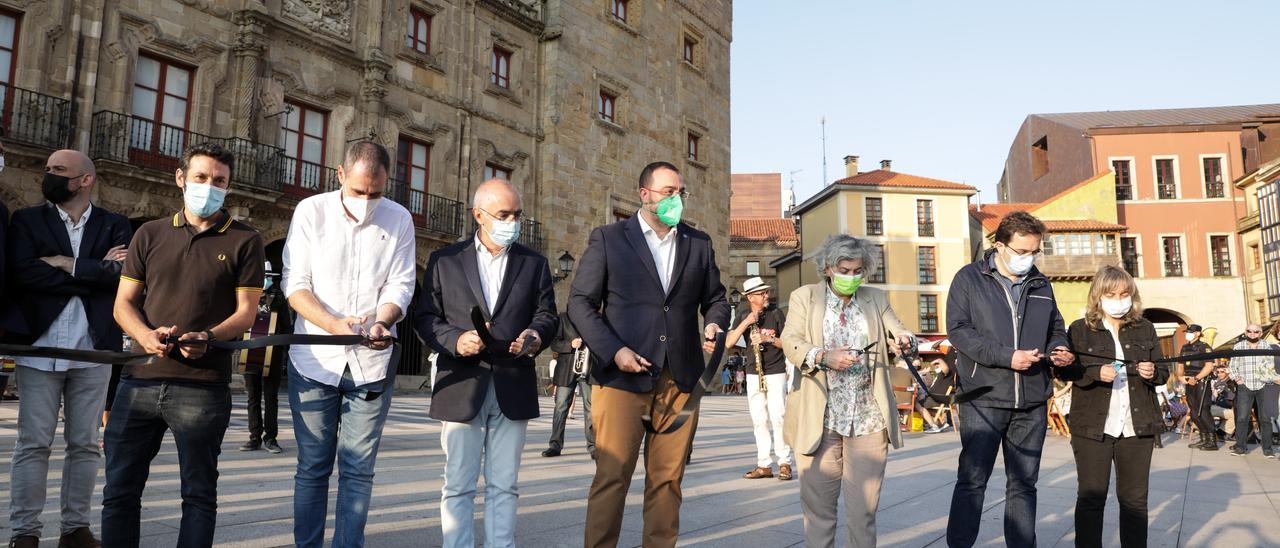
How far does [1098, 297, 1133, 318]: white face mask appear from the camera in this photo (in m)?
4.34

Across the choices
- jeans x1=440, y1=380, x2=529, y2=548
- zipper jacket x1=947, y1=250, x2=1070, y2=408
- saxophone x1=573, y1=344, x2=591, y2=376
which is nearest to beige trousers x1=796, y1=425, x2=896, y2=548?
zipper jacket x1=947, y1=250, x2=1070, y2=408

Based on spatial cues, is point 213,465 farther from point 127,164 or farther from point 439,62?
A: point 439,62

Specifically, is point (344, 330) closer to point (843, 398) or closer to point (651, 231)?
point (651, 231)

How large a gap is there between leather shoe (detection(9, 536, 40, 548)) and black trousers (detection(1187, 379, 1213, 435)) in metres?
13.7

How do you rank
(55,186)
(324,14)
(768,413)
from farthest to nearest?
(324,14)
(768,413)
(55,186)

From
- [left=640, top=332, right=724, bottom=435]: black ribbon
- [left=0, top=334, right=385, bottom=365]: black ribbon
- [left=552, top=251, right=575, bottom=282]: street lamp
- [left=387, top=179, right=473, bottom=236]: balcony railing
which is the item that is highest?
[left=387, top=179, right=473, bottom=236]: balcony railing

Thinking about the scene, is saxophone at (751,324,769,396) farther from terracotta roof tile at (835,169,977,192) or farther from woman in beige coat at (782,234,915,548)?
terracotta roof tile at (835,169,977,192)

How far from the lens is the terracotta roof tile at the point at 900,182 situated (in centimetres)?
4109

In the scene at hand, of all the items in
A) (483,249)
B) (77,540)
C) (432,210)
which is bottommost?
(77,540)

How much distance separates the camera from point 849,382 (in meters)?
4.02

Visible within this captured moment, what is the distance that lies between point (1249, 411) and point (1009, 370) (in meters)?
9.39

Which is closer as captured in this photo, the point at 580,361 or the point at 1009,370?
the point at 1009,370

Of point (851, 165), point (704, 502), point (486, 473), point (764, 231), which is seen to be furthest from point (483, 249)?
point (764, 231)

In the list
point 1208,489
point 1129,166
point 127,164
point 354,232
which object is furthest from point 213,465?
point 1129,166
